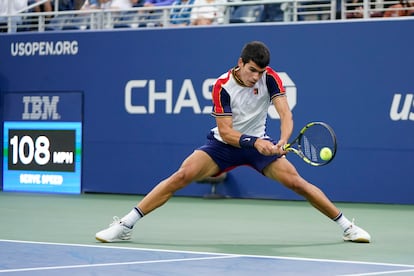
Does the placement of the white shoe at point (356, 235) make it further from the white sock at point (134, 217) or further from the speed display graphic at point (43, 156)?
the speed display graphic at point (43, 156)

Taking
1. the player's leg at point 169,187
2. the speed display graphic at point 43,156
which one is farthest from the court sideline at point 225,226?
the speed display graphic at point 43,156

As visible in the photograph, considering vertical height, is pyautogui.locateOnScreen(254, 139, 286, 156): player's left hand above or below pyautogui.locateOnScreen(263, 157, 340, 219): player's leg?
above

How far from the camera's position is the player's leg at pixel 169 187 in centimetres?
797

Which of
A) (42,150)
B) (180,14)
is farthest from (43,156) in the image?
(180,14)

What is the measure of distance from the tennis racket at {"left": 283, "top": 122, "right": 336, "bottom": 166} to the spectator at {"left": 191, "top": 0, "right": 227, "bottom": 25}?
567cm

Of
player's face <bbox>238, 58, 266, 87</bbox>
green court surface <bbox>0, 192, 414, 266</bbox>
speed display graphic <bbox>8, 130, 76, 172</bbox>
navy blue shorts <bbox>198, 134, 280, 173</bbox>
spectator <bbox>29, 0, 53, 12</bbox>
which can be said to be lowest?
green court surface <bbox>0, 192, 414, 266</bbox>

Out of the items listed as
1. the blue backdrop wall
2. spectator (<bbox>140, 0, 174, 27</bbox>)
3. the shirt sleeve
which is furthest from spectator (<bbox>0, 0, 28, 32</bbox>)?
the shirt sleeve

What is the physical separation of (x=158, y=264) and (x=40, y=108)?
319 inches

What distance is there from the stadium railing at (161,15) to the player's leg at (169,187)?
505cm

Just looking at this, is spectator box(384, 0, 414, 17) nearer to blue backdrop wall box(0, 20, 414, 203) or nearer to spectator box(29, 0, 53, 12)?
blue backdrop wall box(0, 20, 414, 203)

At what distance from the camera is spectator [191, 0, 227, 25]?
13.5 metres

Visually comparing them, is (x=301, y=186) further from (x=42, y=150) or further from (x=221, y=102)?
(x=42, y=150)

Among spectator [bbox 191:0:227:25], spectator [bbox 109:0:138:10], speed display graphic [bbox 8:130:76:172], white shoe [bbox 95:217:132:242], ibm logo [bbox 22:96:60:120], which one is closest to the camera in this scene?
white shoe [bbox 95:217:132:242]

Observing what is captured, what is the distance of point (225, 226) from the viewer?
9.66 m
